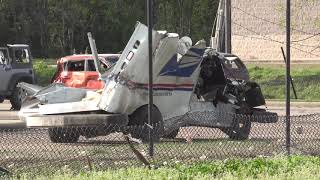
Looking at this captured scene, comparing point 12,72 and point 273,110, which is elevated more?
point 12,72

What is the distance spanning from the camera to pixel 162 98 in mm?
13672

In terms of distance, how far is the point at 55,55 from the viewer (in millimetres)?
69562

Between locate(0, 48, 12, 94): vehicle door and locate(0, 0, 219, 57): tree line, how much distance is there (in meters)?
42.4

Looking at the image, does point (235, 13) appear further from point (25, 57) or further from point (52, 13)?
point (52, 13)

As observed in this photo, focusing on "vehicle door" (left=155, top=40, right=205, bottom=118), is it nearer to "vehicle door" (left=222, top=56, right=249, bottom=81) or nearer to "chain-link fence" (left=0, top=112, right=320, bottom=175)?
"chain-link fence" (left=0, top=112, right=320, bottom=175)

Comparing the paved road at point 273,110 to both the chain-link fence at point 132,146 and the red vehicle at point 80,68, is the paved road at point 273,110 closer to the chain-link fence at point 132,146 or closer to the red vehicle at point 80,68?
the red vehicle at point 80,68

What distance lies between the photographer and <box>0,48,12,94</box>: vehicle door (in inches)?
960

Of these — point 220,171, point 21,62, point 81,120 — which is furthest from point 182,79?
point 21,62

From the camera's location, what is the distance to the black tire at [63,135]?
1287cm

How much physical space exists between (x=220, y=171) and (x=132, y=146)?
1.11 m

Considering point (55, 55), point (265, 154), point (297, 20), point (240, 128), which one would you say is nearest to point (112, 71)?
point (240, 128)

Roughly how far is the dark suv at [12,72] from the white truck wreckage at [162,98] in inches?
396

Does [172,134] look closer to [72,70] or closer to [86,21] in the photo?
[72,70]

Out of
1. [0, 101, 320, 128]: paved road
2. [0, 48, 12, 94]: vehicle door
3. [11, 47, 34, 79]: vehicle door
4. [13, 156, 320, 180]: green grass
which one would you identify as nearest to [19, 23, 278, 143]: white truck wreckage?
[13, 156, 320, 180]: green grass
